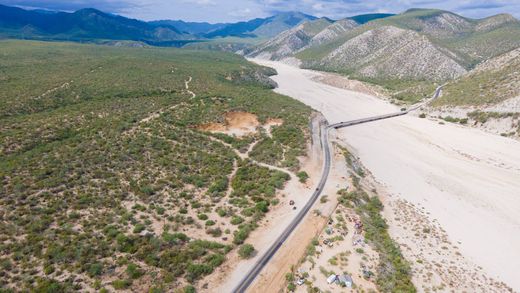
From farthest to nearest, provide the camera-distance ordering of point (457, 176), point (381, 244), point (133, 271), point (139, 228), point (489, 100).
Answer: point (489, 100), point (457, 176), point (381, 244), point (139, 228), point (133, 271)

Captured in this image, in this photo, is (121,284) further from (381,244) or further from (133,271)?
(381,244)

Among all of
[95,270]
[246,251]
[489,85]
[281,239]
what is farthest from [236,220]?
[489,85]

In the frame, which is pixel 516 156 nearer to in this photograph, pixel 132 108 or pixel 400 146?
pixel 400 146

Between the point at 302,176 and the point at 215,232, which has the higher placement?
the point at 302,176

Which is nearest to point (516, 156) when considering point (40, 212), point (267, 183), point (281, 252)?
point (267, 183)

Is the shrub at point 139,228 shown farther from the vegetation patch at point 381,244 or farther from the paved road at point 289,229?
the vegetation patch at point 381,244
